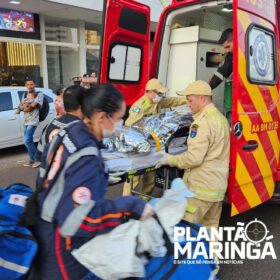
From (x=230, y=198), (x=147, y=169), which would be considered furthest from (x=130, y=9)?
(x=230, y=198)

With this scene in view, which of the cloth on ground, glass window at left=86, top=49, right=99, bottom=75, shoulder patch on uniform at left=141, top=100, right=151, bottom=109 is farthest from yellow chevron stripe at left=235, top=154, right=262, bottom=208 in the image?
glass window at left=86, top=49, right=99, bottom=75

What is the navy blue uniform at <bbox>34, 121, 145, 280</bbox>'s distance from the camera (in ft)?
4.09

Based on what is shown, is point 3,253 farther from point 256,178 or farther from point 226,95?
point 226,95

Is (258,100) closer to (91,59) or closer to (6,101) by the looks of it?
(6,101)

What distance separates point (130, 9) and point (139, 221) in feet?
9.94

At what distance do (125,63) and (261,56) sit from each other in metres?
1.56

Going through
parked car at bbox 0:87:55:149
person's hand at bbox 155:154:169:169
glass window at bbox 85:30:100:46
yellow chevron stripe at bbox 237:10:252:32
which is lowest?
parked car at bbox 0:87:55:149

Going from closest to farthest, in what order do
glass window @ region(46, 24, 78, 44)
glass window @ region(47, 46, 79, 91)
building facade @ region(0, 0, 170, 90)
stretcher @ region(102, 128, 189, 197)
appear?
stretcher @ region(102, 128, 189, 197) < building facade @ region(0, 0, 170, 90) < glass window @ region(46, 24, 78, 44) < glass window @ region(47, 46, 79, 91)

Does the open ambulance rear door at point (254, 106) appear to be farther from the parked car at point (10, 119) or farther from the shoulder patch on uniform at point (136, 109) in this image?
the parked car at point (10, 119)

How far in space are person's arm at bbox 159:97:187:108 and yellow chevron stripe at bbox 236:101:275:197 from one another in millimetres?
1192

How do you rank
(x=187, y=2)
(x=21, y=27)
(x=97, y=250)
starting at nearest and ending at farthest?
(x=97, y=250), (x=187, y=2), (x=21, y=27)

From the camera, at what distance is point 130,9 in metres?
3.82

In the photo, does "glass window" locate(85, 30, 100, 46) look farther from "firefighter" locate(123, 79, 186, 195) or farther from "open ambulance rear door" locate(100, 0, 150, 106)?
"firefighter" locate(123, 79, 186, 195)

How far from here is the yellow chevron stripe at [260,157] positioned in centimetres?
283
